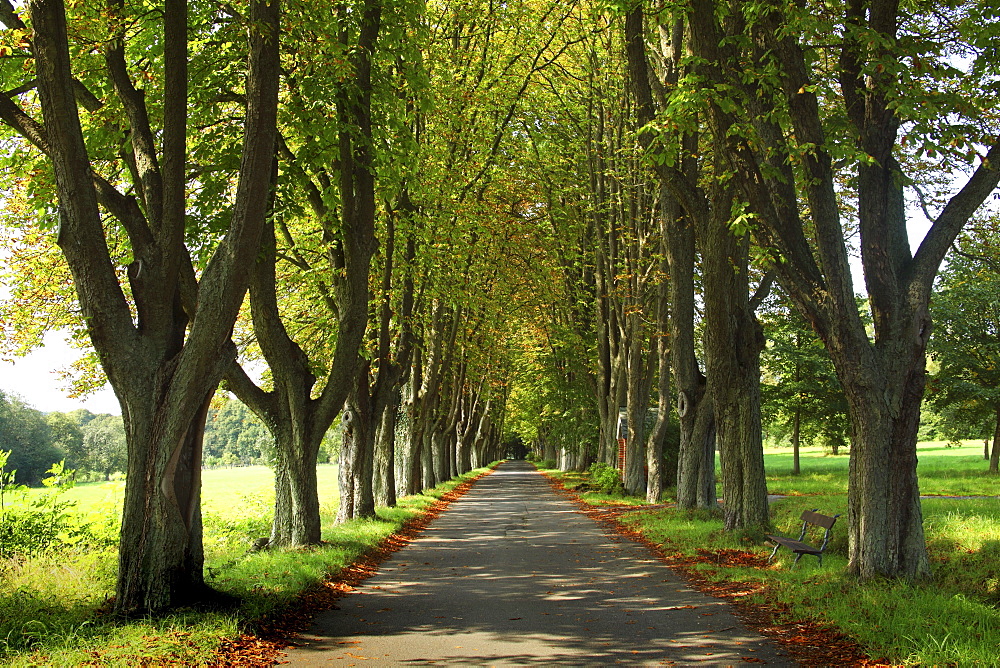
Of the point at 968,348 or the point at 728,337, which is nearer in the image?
the point at 728,337

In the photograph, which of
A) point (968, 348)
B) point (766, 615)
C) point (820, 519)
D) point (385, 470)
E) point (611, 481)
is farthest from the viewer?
point (968, 348)

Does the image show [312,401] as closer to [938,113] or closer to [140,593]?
[140,593]

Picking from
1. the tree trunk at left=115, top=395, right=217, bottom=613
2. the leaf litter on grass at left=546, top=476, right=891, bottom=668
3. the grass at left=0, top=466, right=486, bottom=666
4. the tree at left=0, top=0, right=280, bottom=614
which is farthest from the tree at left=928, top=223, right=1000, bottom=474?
the tree trunk at left=115, top=395, right=217, bottom=613

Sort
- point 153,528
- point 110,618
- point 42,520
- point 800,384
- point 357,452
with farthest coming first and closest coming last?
point 800,384, point 357,452, point 42,520, point 153,528, point 110,618

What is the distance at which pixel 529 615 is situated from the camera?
845 cm

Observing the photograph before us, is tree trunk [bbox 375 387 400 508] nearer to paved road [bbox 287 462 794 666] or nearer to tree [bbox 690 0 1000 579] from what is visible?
paved road [bbox 287 462 794 666]

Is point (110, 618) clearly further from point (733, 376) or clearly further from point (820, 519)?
point (733, 376)

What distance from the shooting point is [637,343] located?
23.3m

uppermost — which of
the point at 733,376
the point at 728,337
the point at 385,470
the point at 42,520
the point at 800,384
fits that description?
the point at 800,384

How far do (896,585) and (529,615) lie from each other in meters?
3.76

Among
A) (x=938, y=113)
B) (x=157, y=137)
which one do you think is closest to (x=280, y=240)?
(x=157, y=137)

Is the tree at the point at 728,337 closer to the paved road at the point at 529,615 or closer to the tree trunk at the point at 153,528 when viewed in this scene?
the paved road at the point at 529,615

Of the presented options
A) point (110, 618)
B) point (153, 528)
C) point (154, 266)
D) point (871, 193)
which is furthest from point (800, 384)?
point (110, 618)

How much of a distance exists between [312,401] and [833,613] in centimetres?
797
